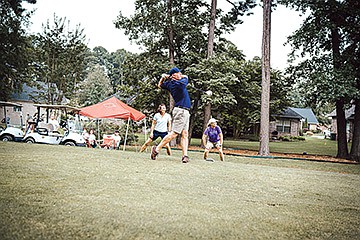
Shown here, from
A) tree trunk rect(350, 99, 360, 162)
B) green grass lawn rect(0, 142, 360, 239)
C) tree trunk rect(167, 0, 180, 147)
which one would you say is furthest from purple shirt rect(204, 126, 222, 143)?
tree trunk rect(350, 99, 360, 162)

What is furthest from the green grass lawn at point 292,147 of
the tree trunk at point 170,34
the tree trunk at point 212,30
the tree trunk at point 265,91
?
the tree trunk at point 212,30

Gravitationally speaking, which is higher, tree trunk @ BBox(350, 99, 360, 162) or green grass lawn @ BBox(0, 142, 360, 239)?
tree trunk @ BBox(350, 99, 360, 162)

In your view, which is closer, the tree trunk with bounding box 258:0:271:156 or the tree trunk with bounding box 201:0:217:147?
the tree trunk with bounding box 258:0:271:156

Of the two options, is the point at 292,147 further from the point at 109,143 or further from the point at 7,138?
the point at 7,138

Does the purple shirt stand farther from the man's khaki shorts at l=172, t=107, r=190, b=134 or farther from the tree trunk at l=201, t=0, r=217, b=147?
the tree trunk at l=201, t=0, r=217, b=147

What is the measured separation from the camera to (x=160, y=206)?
319cm

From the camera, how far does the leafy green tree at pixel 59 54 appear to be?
27.3 meters

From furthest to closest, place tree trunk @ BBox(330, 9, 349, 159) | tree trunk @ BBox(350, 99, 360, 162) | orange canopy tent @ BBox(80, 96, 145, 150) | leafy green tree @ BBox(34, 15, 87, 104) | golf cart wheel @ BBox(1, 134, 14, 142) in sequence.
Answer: leafy green tree @ BBox(34, 15, 87, 104) → tree trunk @ BBox(350, 99, 360, 162) → tree trunk @ BBox(330, 9, 349, 159) → orange canopy tent @ BBox(80, 96, 145, 150) → golf cart wheel @ BBox(1, 134, 14, 142)

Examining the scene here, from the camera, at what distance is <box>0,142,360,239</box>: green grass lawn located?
8.07 feet

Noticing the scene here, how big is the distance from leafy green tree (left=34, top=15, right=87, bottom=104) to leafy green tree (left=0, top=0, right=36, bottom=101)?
1170mm

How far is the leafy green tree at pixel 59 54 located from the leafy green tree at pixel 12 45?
1.17 meters

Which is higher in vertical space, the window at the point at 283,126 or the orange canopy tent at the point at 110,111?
the window at the point at 283,126

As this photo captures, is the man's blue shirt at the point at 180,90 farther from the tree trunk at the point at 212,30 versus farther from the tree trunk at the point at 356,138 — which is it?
the tree trunk at the point at 356,138

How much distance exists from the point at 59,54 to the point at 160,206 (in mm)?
26886
